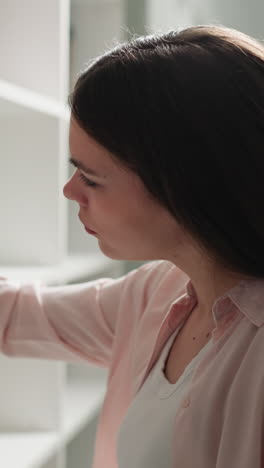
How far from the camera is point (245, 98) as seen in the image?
80 cm

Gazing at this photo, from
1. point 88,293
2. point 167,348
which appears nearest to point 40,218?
point 88,293

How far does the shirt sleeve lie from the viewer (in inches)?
46.8

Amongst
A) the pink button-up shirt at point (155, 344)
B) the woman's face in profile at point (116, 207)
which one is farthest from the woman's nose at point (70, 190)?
the pink button-up shirt at point (155, 344)

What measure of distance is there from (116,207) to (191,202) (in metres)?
0.11

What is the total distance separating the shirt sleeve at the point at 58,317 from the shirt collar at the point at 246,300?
1.03 feet

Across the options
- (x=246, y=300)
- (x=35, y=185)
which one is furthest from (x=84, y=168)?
(x=35, y=185)

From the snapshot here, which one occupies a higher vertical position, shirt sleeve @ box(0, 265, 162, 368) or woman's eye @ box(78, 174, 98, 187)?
woman's eye @ box(78, 174, 98, 187)

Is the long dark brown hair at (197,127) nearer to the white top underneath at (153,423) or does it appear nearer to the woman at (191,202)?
the woman at (191,202)

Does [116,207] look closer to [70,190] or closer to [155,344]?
[70,190]

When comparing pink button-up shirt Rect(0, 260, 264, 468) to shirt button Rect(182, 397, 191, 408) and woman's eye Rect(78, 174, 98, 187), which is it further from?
woman's eye Rect(78, 174, 98, 187)

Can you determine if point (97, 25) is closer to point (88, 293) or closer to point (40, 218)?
point (40, 218)

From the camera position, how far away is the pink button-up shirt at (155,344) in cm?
78

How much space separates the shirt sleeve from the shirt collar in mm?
314

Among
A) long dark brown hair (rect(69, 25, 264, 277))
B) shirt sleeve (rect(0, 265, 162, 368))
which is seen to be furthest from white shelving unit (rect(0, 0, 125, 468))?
long dark brown hair (rect(69, 25, 264, 277))
